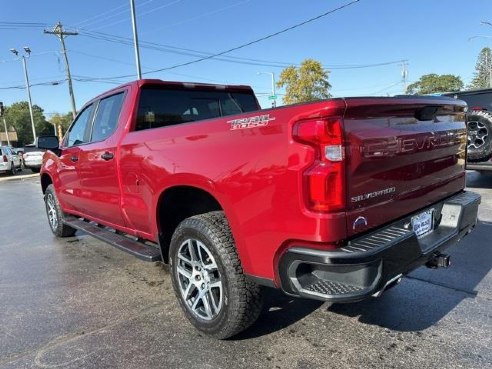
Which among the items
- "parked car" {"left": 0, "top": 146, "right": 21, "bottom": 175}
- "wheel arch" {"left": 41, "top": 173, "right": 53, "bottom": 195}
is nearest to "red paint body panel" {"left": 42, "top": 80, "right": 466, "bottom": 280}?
"wheel arch" {"left": 41, "top": 173, "right": 53, "bottom": 195}

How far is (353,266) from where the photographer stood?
2395 mm

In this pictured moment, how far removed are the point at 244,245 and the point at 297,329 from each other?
3.19 ft

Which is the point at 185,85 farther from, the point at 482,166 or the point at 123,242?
the point at 482,166

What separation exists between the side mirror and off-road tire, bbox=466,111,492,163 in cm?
708

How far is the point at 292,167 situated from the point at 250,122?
436 mm

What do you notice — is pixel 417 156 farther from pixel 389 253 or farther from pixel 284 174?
pixel 284 174

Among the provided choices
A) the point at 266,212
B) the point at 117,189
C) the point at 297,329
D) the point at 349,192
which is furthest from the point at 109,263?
the point at 349,192

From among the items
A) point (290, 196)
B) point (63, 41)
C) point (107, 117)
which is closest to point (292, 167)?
point (290, 196)

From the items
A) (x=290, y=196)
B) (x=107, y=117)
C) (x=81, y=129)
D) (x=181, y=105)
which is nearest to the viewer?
(x=290, y=196)

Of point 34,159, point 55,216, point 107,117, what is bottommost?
point 34,159

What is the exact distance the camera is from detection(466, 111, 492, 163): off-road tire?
8.09 meters

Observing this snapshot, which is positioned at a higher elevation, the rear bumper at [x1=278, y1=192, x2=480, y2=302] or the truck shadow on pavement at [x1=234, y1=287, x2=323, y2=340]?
the rear bumper at [x1=278, y1=192, x2=480, y2=302]

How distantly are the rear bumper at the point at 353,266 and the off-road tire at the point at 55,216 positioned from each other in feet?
15.8

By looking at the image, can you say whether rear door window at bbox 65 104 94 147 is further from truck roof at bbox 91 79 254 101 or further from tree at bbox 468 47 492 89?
tree at bbox 468 47 492 89
